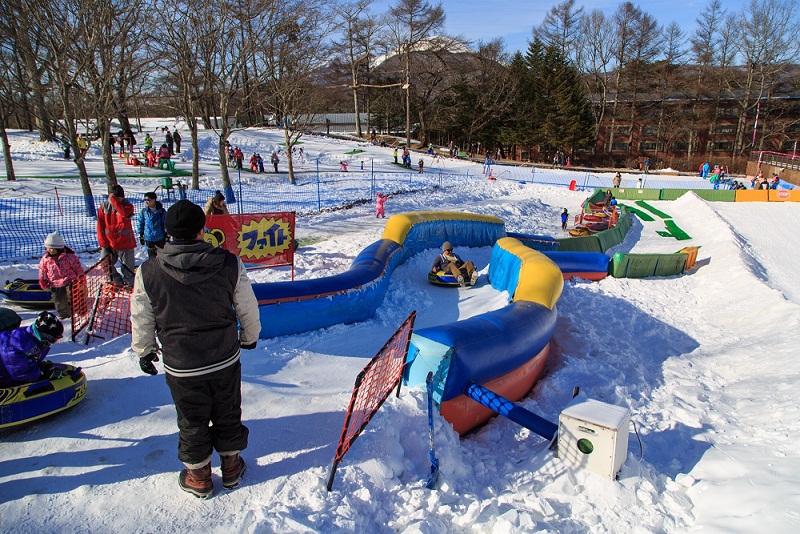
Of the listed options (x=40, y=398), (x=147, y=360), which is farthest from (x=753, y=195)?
(x=40, y=398)

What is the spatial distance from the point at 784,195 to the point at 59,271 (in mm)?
31030

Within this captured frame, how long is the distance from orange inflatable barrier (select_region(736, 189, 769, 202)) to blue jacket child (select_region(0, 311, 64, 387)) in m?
30.7

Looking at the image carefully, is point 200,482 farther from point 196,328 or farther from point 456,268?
point 456,268

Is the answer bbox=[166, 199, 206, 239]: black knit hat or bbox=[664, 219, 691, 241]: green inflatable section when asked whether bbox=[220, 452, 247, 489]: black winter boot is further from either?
bbox=[664, 219, 691, 241]: green inflatable section

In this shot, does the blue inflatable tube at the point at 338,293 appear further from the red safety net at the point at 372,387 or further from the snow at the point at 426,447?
the red safety net at the point at 372,387

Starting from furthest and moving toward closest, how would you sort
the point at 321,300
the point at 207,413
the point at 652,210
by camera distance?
the point at 652,210 < the point at 321,300 < the point at 207,413

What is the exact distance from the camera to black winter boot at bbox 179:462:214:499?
3.41m

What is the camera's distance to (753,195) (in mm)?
26516

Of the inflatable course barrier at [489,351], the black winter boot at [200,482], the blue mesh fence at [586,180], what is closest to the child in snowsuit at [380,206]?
the inflatable course barrier at [489,351]

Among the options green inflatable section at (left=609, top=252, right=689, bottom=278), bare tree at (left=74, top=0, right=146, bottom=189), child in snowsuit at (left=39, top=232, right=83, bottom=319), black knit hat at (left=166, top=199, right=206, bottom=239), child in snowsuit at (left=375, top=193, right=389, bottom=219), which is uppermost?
bare tree at (left=74, top=0, right=146, bottom=189)

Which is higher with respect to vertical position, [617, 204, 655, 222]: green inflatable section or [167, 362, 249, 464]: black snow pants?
[167, 362, 249, 464]: black snow pants

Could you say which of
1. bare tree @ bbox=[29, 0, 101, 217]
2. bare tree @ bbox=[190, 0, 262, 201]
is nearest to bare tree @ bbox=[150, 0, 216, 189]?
bare tree @ bbox=[190, 0, 262, 201]

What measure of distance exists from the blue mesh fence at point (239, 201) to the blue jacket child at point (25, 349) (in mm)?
8047

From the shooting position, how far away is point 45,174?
2264 centimetres
